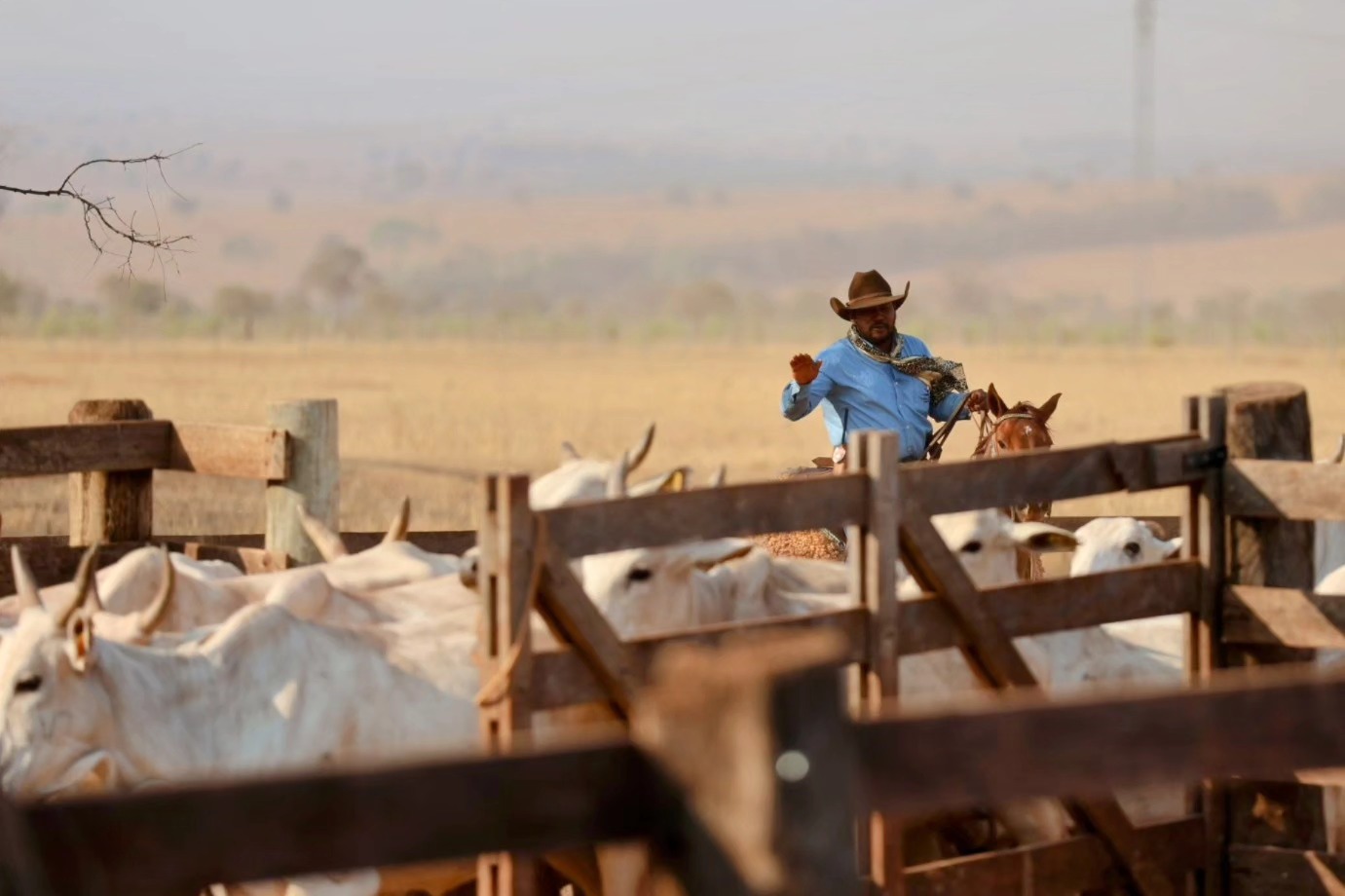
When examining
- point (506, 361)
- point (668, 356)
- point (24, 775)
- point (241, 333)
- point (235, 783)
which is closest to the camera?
point (235, 783)

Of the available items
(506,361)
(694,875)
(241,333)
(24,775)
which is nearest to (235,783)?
(694,875)

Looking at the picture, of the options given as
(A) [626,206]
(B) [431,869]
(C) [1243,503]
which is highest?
(A) [626,206]

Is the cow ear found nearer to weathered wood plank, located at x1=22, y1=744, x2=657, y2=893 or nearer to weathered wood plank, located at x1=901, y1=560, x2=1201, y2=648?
weathered wood plank, located at x1=901, y1=560, x2=1201, y2=648

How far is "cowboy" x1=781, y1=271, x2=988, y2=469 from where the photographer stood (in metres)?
9.78

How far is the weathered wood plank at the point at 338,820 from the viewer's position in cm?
252

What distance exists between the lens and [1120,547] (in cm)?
905

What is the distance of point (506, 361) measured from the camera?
66.4 m

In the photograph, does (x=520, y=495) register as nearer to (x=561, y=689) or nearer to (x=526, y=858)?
(x=561, y=689)

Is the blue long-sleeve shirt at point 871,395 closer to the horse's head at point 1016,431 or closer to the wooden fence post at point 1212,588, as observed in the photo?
the horse's head at point 1016,431

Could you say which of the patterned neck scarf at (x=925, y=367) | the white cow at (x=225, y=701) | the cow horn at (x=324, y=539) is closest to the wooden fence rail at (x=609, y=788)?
the white cow at (x=225, y=701)

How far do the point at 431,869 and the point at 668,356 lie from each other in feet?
215

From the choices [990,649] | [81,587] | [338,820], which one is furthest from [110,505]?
[338,820]

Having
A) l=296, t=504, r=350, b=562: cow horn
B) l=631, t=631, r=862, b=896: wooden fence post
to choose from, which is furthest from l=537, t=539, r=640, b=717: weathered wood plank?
l=296, t=504, r=350, b=562: cow horn

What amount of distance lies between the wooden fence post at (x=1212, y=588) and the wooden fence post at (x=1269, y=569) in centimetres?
3
